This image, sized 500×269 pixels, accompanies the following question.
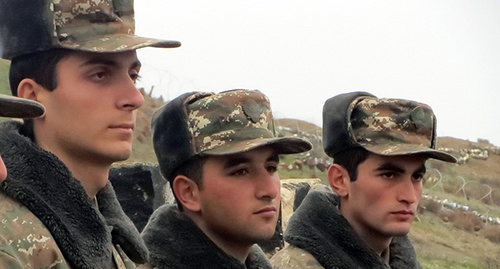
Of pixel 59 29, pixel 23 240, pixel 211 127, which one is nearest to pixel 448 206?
pixel 211 127

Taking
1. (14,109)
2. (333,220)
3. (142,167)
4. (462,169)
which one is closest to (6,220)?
(14,109)

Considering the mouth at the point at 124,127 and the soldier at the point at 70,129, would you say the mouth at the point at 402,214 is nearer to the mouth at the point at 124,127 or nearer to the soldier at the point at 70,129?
the soldier at the point at 70,129

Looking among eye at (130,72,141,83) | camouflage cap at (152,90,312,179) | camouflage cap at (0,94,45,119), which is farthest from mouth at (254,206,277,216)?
camouflage cap at (0,94,45,119)

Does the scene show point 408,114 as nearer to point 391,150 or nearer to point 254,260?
point 391,150

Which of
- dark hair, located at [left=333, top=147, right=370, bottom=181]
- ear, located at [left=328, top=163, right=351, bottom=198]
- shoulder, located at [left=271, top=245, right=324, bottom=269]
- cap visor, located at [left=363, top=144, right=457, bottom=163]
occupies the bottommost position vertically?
shoulder, located at [left=271, top=245, right=324, bottom=269]

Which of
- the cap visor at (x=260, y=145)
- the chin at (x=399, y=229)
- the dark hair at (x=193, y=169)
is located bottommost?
the chin at (x=399, y=229)

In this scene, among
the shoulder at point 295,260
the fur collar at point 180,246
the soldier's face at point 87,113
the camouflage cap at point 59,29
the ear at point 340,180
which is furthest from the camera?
the ear at point 340,180

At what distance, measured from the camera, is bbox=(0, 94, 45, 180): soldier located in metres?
2.57

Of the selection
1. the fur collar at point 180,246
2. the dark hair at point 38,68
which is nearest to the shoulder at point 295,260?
Result: the fur collar at point 180,246

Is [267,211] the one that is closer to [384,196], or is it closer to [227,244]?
[227,244]

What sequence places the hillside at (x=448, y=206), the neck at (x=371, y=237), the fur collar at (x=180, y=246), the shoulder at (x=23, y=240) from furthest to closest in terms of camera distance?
the hillside at (x=448, y=206) → the neck at (x=371, y=237) → the fur collar at (x=180, y=246) → the shoulder at (x=23, y=240)

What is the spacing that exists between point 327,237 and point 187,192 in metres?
1.21

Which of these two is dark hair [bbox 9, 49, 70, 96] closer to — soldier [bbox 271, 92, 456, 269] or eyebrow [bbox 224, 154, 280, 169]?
eyebrow [bbox 224, 154, 280, 169]

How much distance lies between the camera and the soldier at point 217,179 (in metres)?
4.61
